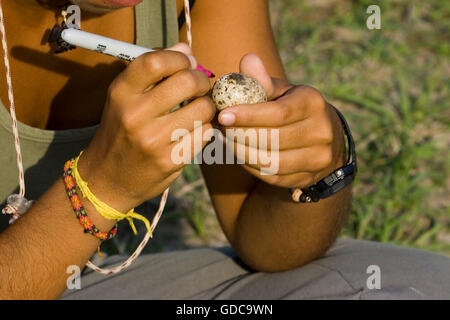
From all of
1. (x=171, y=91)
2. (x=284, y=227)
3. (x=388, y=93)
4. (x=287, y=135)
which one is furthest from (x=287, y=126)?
(x=388, y=93)

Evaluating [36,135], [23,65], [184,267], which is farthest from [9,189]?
[184,267]

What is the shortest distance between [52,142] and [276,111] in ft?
2.10

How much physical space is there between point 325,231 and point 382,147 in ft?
4.50

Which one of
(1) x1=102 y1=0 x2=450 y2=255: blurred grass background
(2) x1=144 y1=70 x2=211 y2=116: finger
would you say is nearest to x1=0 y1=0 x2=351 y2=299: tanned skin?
(2) x1=144 y1=70 x2=211 y2=116: finger

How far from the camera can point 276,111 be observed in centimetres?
112

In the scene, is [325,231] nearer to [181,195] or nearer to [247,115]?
[247,115]

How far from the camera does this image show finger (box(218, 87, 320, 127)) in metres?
1.08

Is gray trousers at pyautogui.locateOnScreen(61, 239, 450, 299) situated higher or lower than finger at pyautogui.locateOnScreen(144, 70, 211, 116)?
lower

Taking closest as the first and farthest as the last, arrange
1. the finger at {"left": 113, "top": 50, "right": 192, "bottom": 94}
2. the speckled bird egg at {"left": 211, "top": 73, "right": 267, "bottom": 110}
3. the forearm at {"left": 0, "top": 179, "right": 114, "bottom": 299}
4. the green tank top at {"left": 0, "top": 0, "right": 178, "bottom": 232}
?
the finger at {"left": 113, "top": 50, "right": 192, "bottom": 94}
the speckled bird egg at {"left": 211, "top": 73, "right": 267, "bottom": 110}
the forearm at {"left": 0, "top": 179, "right": 114, "bottom": 299}
the green tank top at {"left": 0, "top": 0, "right": 178, "bottom": 232}

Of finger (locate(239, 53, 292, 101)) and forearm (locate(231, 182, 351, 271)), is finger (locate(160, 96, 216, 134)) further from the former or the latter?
forearm (locate(231, 182, 351, 271))

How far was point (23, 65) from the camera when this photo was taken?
1.46 meters

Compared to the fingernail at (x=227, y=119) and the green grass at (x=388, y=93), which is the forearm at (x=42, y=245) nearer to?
the fingernail at (x=227, y=119)

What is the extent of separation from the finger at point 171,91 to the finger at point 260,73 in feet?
0.72

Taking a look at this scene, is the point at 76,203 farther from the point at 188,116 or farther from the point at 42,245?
the point at 188,116
